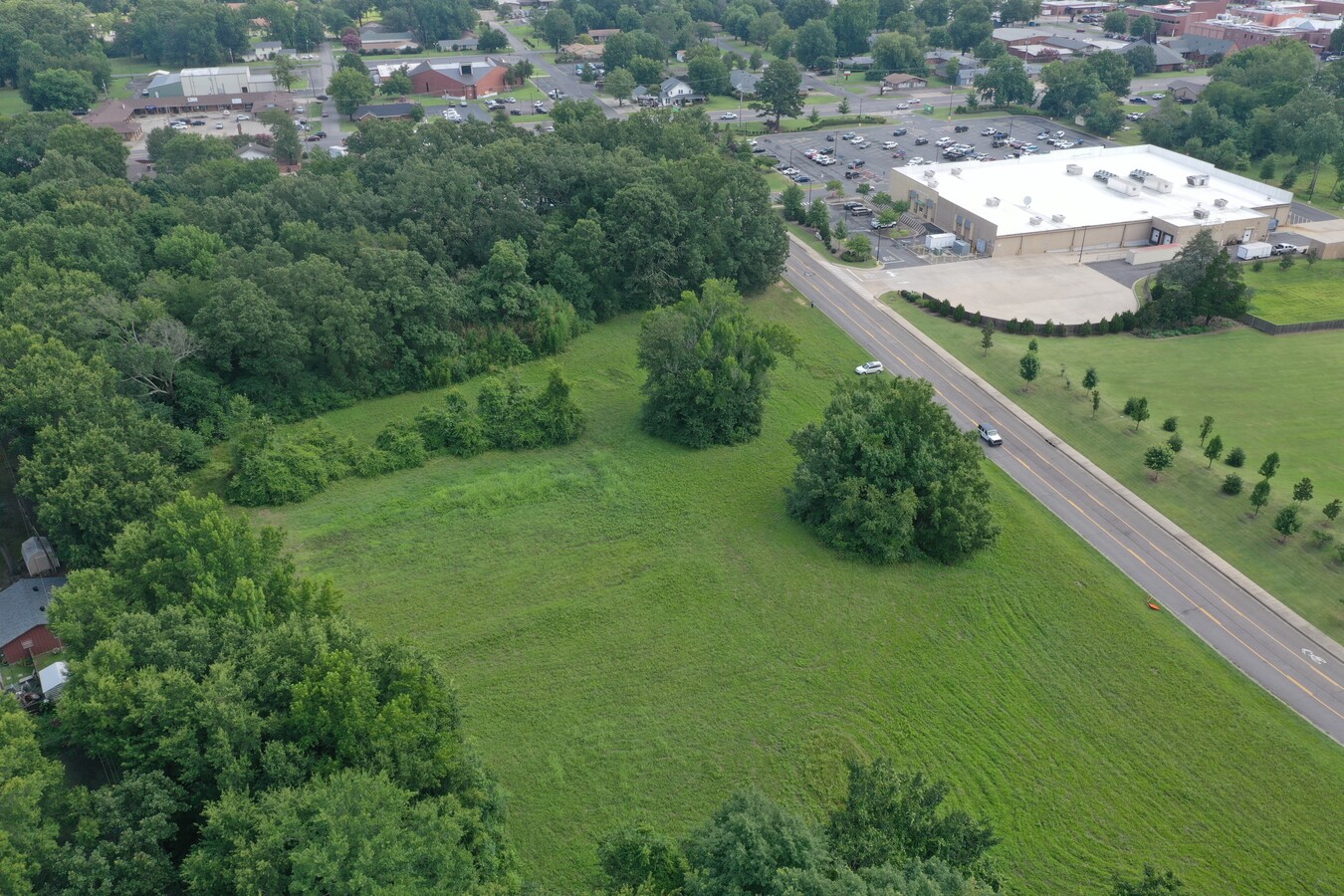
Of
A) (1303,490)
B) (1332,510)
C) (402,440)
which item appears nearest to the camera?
(1332,510)

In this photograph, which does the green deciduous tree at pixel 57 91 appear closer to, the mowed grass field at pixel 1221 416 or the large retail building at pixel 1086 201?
the large retail building at pixel 1086 201

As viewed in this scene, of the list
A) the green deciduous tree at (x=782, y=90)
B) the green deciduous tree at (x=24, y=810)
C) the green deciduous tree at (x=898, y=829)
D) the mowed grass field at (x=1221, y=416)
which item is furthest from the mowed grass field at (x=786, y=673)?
the green deciduous tree at (x=782, y=90)

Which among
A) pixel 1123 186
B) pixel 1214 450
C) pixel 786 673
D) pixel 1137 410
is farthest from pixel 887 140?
pixel 786 673

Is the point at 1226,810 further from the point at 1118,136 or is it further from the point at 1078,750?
the point at 1118,136

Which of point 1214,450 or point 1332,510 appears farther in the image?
point 1214,450

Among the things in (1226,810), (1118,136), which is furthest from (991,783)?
(1118,136)

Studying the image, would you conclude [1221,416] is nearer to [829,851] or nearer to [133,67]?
[829,851]

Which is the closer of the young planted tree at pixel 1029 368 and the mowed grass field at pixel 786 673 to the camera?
the mowed grass field at pixel 786 673
